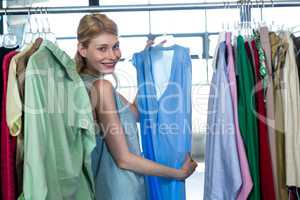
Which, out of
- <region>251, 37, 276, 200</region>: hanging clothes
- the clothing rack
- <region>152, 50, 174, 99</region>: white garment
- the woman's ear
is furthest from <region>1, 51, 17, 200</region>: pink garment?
<region>251, 37, 276, 200</region>: hanging clothes

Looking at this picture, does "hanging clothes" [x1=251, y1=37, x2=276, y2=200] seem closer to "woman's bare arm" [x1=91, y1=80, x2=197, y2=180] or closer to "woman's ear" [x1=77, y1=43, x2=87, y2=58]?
"woman's bare arm" [x1=91, y1=80, x2=197, y2=180]

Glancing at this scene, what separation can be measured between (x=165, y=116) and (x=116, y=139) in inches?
8.2

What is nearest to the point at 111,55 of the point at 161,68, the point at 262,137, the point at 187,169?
the point at 161,68

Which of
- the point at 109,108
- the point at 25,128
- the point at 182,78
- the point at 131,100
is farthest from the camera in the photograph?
the point at 131,100

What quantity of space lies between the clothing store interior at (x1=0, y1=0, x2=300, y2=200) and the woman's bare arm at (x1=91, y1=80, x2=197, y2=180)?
5 cm

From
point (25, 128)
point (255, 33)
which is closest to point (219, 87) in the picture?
point (255, 33)

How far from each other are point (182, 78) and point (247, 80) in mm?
238

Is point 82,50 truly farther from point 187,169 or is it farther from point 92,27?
point 187,169

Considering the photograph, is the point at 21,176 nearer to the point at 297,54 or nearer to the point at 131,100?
the point at 131,100

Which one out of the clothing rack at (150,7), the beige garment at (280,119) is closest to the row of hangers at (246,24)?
the clothing rack at (150,7)

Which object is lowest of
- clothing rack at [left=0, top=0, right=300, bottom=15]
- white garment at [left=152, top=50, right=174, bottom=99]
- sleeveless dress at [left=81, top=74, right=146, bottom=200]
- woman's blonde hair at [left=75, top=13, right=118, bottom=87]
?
sleeveless dress at [left=81, top=74, right=146, bottom=200]

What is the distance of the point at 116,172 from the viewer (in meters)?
1.36

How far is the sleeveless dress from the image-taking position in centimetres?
135

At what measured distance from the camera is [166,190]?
139 cm
